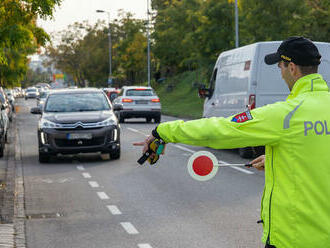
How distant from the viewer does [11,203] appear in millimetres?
9930

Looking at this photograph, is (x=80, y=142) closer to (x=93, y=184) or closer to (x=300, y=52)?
(x=93, y=184)

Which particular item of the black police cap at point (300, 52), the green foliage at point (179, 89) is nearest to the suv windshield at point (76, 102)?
the black police cap at point (300, 52)

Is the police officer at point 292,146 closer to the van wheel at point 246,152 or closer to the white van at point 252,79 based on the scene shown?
the white van at point 252,79

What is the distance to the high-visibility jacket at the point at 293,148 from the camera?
312cm

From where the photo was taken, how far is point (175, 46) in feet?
188

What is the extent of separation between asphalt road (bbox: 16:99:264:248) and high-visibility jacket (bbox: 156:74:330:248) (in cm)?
415

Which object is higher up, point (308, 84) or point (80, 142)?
point (308, 84)

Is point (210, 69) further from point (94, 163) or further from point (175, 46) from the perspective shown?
point (94, 163)

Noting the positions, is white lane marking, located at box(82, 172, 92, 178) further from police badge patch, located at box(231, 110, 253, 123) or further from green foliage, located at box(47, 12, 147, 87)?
green foliage, located at box(47, 12, 147, 87)

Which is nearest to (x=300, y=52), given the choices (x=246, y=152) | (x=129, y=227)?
(x=129, y=227)

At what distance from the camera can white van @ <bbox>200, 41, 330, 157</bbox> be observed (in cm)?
1505

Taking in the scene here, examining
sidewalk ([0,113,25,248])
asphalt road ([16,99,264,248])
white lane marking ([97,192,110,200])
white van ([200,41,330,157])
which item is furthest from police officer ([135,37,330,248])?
white van ([200,41,330,157])

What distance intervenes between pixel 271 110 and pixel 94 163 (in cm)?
1271

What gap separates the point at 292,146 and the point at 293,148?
A: 10 mm
